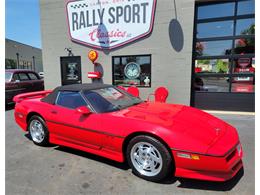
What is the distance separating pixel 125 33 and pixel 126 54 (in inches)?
31.1

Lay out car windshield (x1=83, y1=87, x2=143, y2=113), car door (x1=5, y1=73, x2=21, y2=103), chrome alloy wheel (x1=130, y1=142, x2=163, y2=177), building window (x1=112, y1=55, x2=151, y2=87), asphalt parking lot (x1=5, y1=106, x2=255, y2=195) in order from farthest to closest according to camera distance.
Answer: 1. car door (x1=5, y1=73, x2=21, y2=103)
2. building window (x1=112, y1=55, x2=151, y2=87)
3. car windshield (x1=83, y1=87, x2=143, y2=113)
4. chrome alloy wheel (x1=130, y1=142, x2=163, y2=177)
5. asphalt parking lot (x1=5, y1=106, x2=255, y2=195)

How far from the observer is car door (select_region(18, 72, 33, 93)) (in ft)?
28.8

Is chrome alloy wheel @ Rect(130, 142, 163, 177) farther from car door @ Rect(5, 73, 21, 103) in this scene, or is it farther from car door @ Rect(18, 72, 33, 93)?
car door @ Rect(18, 72, 33, 93)

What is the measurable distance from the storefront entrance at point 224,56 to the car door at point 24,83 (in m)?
7.58

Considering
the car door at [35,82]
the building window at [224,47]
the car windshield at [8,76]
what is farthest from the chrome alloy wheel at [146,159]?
the car door at [35,82]

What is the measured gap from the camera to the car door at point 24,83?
879 cm

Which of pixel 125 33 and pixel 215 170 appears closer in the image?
pixel 215 170

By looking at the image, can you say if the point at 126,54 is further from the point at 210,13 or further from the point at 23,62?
the point at 23,62

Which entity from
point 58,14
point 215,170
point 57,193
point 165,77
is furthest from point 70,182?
point 58,14

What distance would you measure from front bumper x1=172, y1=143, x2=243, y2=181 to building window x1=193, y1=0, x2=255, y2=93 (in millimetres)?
4821

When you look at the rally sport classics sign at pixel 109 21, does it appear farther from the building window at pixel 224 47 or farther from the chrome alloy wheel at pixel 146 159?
the chrome alloy wheel at pixel 146 159

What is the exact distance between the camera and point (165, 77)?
6.96m

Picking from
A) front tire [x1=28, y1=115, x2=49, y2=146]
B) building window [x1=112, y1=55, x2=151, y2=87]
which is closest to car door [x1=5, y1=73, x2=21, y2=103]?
building window [x1=112, y1=55, x2=151, y2=87]

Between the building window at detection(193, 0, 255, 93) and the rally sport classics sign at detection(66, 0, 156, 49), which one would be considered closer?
the building window at detection(193, 0, 255, 93)
